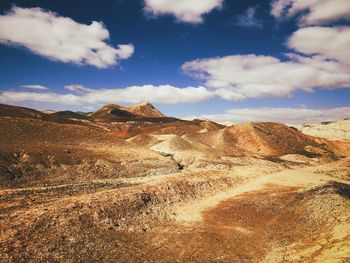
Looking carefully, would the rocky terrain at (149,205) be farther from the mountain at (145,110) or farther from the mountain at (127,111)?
the mountain at (145,110)

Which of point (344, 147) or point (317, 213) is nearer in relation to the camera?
point (317, 213)

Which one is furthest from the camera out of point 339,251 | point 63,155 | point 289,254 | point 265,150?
point 265,150

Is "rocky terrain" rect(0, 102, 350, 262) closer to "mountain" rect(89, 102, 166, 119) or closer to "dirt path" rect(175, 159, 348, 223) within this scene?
"dirt path" rect(175, 159, 348, 223)

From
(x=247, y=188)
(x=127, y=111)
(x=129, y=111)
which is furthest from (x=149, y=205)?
(x=129, y=111)

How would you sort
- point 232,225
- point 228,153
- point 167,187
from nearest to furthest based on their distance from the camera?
point 232,225, point 167,187, point 228,153

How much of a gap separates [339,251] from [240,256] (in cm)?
562

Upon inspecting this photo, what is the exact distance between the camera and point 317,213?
79.4ft

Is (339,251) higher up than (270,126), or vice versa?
(270,126)

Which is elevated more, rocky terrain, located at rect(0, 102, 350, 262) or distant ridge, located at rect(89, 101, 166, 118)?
distant ridge, located at rect(89, 101, 166, 118)

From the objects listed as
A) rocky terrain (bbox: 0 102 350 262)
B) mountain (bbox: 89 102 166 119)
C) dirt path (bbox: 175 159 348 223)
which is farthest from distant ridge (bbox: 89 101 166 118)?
dirt path (bbox: 175 159 348 223)

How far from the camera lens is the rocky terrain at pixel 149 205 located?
17.7m

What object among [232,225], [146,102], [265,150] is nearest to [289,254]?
[232,225]

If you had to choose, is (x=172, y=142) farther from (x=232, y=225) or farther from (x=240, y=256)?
(x=240, y=256)

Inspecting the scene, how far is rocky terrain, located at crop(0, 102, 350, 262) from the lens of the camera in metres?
17.7
